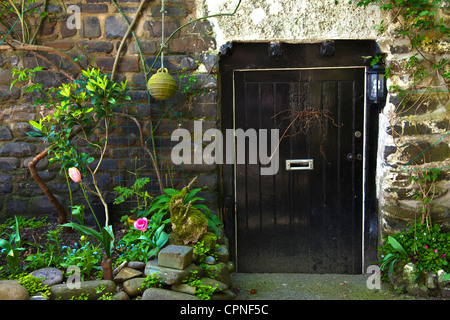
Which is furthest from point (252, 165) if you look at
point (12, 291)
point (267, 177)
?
point (12, 291)

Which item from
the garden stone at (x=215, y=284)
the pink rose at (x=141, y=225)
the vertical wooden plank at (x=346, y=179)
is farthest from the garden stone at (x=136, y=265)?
the vertical wooden plank at (x=346, y=179)

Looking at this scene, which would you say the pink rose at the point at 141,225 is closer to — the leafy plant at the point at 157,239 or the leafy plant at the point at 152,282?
the leafy plant at the point at 157,239

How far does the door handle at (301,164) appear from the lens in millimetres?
3580

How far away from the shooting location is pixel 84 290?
2.45 m

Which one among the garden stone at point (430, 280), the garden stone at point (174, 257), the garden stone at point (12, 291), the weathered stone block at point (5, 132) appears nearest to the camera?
the garden stone at point (12, 291)

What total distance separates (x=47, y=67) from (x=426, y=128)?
138 inches

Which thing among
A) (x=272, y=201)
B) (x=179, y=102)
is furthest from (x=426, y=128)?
(x=179, y=102)

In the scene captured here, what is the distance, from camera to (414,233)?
10.6 ft

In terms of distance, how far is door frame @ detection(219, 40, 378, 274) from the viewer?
344 centimetres

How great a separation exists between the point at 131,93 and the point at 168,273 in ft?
5.63

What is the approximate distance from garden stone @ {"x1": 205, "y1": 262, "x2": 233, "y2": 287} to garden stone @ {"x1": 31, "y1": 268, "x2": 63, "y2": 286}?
1.04m

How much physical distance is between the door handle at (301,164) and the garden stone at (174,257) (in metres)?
1.41

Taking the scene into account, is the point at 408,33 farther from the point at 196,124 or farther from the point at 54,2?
the point at 54,2

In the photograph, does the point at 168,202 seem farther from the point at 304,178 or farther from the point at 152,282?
the point at 304,178
